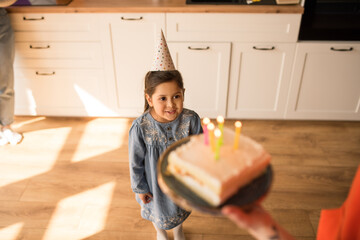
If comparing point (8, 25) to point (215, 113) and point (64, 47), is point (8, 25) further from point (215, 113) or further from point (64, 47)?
point (215, 113)

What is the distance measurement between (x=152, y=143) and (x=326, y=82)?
1.72m

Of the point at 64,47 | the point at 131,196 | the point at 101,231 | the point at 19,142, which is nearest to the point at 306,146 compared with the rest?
the point at 131,196

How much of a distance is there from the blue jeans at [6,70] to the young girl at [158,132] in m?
1.45

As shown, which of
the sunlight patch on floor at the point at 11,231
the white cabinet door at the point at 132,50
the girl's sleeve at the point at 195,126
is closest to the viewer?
the girl's sleeve at the point at 195,126

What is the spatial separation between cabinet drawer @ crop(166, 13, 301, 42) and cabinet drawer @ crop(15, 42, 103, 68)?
618 mm

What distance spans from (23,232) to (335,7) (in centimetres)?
243

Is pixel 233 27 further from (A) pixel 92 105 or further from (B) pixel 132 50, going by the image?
(A) pixel 92 105

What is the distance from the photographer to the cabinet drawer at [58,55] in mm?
2359

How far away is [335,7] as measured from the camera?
213 centimetres

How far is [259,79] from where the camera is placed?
2.41 metres

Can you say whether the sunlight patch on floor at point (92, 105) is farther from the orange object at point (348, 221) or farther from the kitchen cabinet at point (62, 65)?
the orange object at point (348, 221)

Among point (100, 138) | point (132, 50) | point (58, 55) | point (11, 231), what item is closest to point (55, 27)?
point (58, 55)

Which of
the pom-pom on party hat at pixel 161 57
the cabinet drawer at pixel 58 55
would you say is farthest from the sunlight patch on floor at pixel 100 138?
the pom-pom on party hat at pixel 161 57

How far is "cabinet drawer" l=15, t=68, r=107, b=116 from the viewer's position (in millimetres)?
2498
